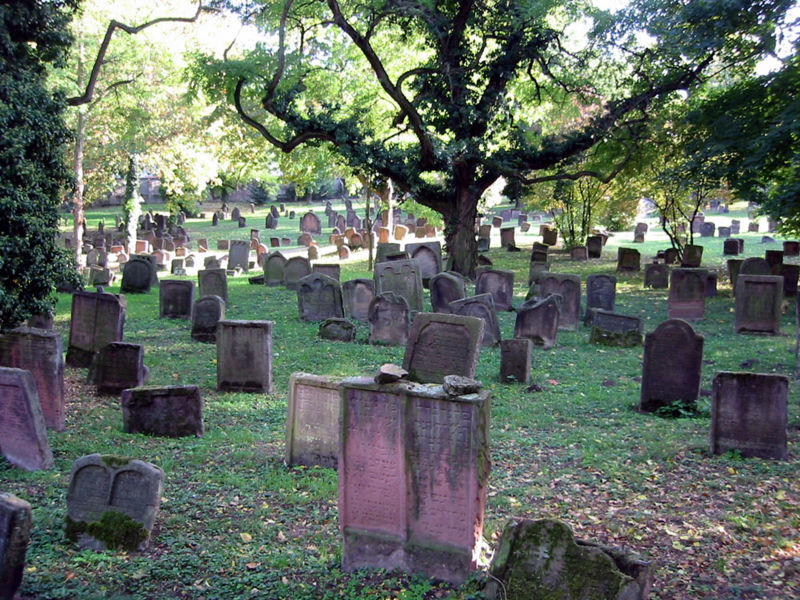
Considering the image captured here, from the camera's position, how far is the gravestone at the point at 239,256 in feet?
89.3

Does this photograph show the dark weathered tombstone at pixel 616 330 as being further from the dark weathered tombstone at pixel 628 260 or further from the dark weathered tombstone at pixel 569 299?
the dark weathered tombstone at pixel 628 260

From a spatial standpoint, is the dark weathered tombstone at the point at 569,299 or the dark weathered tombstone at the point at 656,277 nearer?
the dark weathered tombstone at the point at 569,299

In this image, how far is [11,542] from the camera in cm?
512

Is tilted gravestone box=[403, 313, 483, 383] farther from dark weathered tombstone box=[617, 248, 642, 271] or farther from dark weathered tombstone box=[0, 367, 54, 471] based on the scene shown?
dark weathered tombstone box=[617, 248, 642, 271]

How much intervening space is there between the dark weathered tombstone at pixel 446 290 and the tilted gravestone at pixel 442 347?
698 cm

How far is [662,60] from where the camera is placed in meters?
20.8

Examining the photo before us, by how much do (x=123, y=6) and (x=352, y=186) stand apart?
34.6ft

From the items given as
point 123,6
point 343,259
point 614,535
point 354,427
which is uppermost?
point 123,6

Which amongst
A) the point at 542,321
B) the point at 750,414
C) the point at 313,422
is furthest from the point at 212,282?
the point at 750,414

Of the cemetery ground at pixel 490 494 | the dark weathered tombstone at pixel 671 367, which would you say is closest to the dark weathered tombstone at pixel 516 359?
the cemetery ground at pixel 490 494

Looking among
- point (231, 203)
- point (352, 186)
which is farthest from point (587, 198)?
point (231, 203)

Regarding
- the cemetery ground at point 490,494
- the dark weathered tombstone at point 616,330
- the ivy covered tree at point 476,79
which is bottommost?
the cemetery ground at point 490,494

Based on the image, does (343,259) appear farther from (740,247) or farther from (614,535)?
(614,535)

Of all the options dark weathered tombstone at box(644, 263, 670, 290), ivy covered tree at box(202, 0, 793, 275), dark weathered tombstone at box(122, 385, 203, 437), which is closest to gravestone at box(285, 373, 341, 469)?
dark weathered tombstone at box(122, 385, 203, 437)
